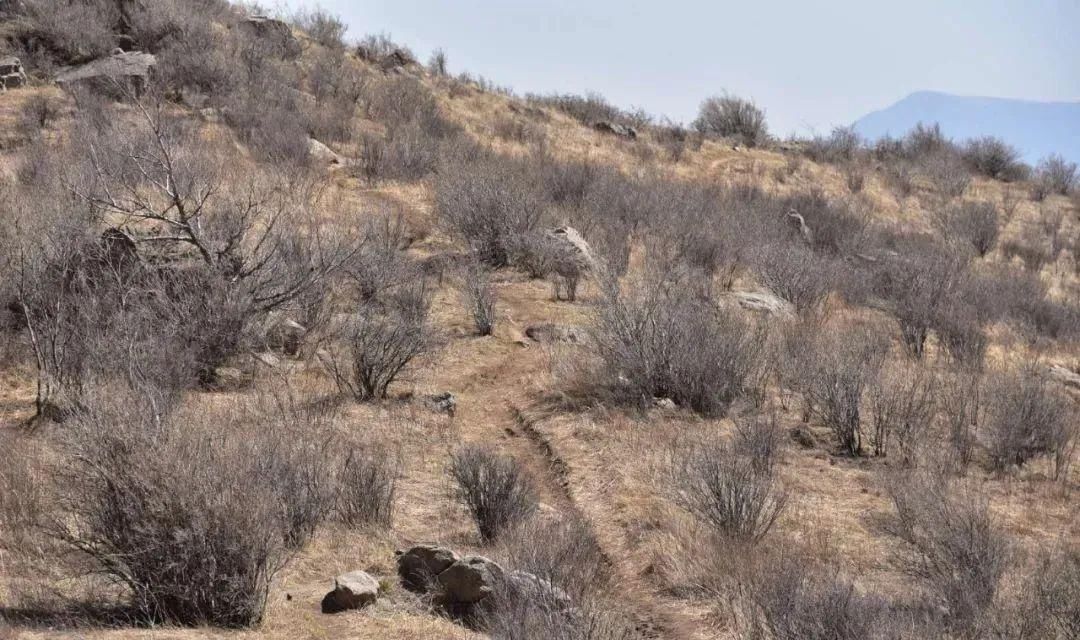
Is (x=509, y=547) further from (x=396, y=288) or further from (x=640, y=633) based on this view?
(x=396, y=288)

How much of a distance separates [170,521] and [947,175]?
28.0 meters

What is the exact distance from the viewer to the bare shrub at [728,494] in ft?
18.3

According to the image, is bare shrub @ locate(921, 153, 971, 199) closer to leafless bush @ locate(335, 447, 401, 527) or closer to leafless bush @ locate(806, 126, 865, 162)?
leafless bush @ locate(806, 126, 865, 162)

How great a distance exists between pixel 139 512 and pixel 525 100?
27091mm

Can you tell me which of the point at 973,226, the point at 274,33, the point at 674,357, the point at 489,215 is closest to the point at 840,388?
the point at 674,357

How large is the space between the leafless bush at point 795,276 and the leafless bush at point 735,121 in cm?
1815

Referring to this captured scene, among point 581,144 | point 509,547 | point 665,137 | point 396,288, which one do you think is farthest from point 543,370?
point 665,137

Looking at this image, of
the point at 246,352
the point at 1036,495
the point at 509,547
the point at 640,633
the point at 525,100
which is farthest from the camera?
the point at 525,100

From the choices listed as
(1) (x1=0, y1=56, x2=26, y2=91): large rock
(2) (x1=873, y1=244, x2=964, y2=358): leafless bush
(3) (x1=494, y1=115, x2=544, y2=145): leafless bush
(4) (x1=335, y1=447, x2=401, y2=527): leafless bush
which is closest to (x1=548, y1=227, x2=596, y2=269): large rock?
(2) (x1=873, y1=244, x2=964, y2=358): leafless bush

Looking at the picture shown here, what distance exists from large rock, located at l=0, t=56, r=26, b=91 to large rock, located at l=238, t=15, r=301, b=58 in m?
6.67

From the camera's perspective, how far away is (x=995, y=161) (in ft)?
101

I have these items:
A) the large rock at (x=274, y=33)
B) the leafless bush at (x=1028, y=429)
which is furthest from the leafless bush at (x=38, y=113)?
the leafless bush at (x=1028, y=429)

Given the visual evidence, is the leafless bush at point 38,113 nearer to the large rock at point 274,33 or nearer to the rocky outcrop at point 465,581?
the large rock at point 274,33

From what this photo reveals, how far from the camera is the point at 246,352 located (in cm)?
839
